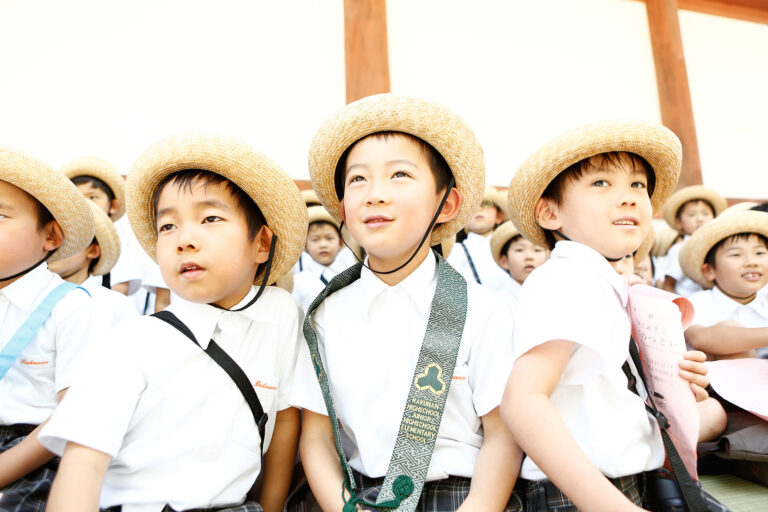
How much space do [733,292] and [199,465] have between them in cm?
289

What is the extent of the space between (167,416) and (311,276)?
6.65 feet

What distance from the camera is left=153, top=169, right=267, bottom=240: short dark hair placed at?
4.19ft

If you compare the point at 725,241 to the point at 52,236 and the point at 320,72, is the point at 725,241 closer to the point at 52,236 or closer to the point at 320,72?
the point at 52,236

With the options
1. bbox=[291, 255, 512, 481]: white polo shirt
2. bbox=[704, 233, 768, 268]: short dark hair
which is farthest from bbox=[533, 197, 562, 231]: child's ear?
bbox=[704, 233, 768, 268]: short dark hair

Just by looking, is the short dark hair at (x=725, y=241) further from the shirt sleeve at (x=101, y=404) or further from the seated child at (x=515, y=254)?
the shirt sleeve at (x=101, y=404)

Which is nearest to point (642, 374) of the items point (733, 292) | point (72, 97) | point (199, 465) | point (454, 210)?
point (454, 210)

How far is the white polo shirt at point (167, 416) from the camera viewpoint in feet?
3.43

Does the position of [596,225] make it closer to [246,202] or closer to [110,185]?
[246,202]

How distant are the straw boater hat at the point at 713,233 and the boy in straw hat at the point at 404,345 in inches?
78.1

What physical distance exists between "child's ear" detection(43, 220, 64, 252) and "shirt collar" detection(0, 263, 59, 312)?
8 centimetres

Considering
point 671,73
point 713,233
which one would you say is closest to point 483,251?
point 713,233

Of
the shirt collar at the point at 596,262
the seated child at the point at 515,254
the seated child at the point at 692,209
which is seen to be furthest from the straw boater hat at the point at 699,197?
→ the shirt collar at the point at 596,262

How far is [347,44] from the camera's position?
4.85 meters

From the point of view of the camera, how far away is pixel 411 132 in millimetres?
1347
